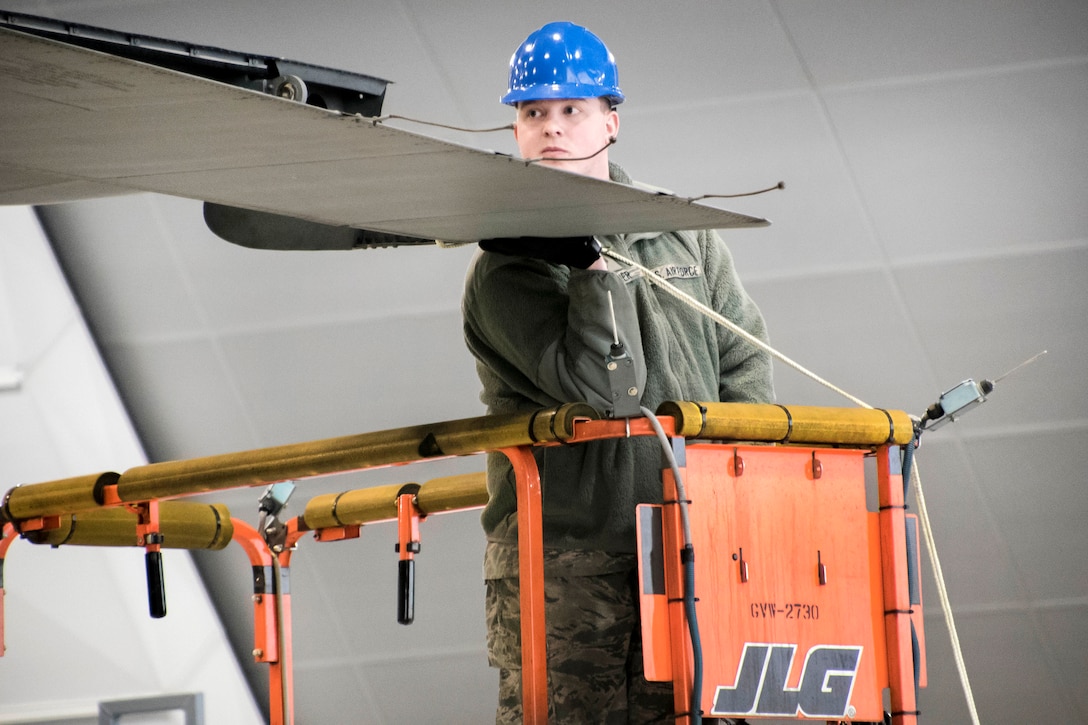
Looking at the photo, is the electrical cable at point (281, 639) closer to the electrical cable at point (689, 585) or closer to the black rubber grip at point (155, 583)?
the black rubber grip at point (155, 583)

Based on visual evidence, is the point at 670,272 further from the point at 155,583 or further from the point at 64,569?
the point at 64,569

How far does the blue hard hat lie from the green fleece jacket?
0.18 metres

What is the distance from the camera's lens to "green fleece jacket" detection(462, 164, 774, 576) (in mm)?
2373

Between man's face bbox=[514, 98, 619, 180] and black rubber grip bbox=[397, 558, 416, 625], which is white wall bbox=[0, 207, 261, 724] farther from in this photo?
man's face bbox=[514, 98, 619, 180]

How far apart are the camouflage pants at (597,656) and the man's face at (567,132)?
0.76 metres

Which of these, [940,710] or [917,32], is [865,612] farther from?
[940,710]

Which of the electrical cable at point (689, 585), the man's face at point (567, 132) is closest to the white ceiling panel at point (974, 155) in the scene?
the man's face at point (567, 132)

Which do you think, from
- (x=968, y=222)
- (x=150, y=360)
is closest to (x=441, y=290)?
(x=150, y=360)

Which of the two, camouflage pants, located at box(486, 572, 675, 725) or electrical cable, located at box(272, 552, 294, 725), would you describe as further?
electrical cable, located at box(272, 552, 294, 725)

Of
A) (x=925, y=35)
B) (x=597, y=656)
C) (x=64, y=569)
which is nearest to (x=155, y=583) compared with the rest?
(x=597, y=656)

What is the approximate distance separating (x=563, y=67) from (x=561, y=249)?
455mm

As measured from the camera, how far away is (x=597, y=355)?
233cm

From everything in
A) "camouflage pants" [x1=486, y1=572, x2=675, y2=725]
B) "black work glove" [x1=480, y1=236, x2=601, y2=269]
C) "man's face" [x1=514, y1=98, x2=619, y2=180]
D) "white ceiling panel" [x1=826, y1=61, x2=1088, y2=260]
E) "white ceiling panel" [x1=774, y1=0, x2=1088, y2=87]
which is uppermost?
"white ceiling panel" [x1=774, y1=0, x2=1088, y2=87]

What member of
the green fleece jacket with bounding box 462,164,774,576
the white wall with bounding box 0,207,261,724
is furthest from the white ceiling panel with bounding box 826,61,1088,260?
the white wall with bounding box 0,207,261,724
